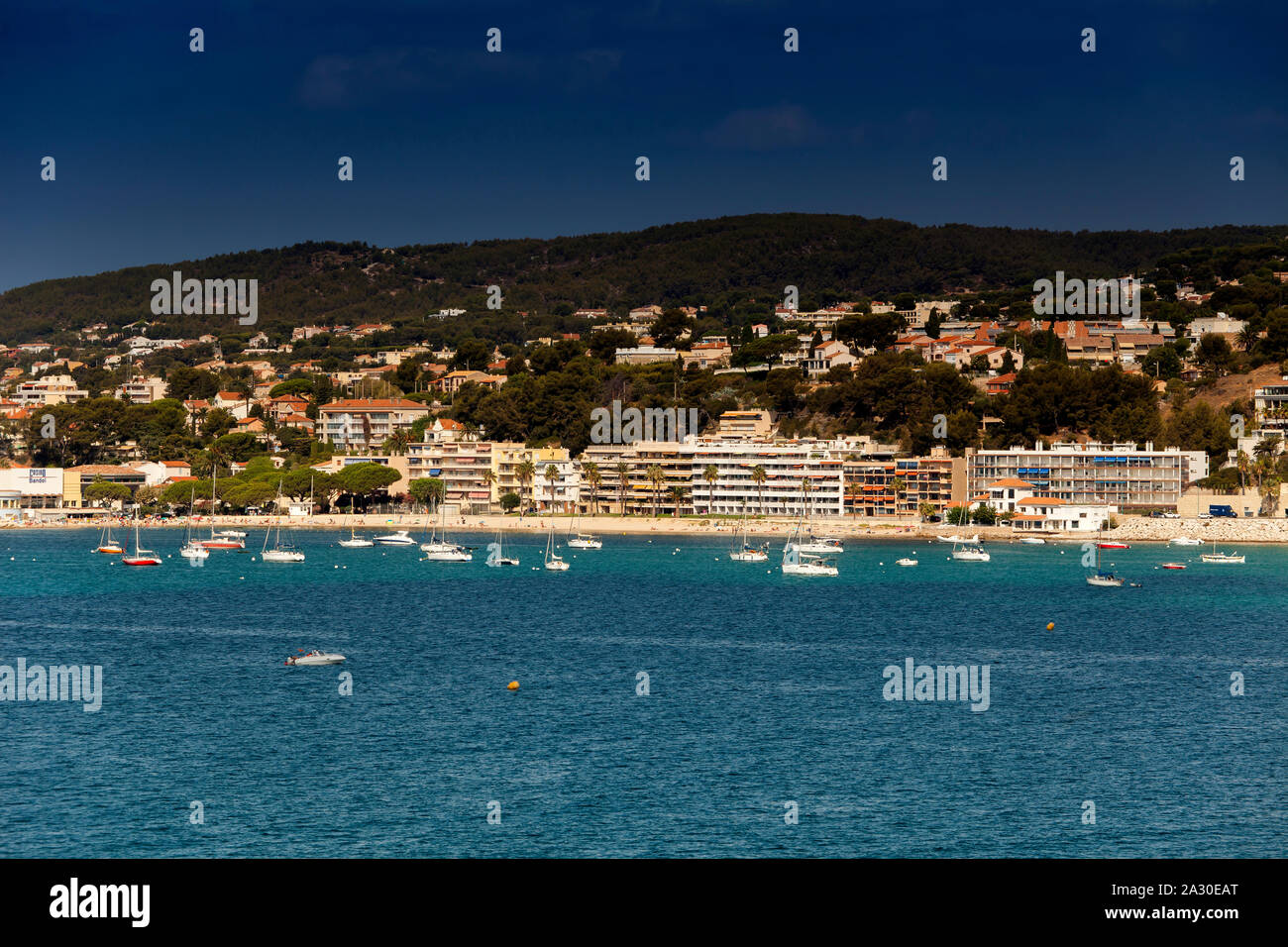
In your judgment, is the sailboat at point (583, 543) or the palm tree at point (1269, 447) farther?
the palm tree at point (1269, 447)

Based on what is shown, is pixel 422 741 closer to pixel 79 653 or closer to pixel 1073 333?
pixel 79 653

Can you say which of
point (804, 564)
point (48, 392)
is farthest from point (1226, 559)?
point (48, 392)

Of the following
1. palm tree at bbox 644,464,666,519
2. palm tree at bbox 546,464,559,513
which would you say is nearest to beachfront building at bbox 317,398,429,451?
palm tree at bbox 546,464,559,513

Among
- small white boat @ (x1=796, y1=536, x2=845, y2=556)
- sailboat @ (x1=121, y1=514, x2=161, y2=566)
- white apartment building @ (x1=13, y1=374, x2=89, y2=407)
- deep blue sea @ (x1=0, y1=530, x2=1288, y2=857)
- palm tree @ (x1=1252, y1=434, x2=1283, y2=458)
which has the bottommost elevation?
deep blue sea @ (x1=0, y1=530, x2=1288, y2=857)

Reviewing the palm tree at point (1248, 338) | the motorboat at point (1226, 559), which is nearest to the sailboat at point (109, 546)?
the motorboat at point (1226, 559)

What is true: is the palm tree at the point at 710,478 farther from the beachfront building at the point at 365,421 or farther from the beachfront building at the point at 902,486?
the beachfront building at the point at 365,421

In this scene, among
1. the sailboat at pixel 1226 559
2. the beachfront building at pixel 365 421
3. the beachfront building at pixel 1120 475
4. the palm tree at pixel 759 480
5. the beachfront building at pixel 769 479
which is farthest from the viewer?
the beachfront building at pixel 365 421

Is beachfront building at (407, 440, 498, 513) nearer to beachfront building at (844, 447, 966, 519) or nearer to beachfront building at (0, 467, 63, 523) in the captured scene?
beachfront building at (844, 447, 966, 519)

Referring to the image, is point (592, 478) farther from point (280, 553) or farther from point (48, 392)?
Answer: point (48, 392)
